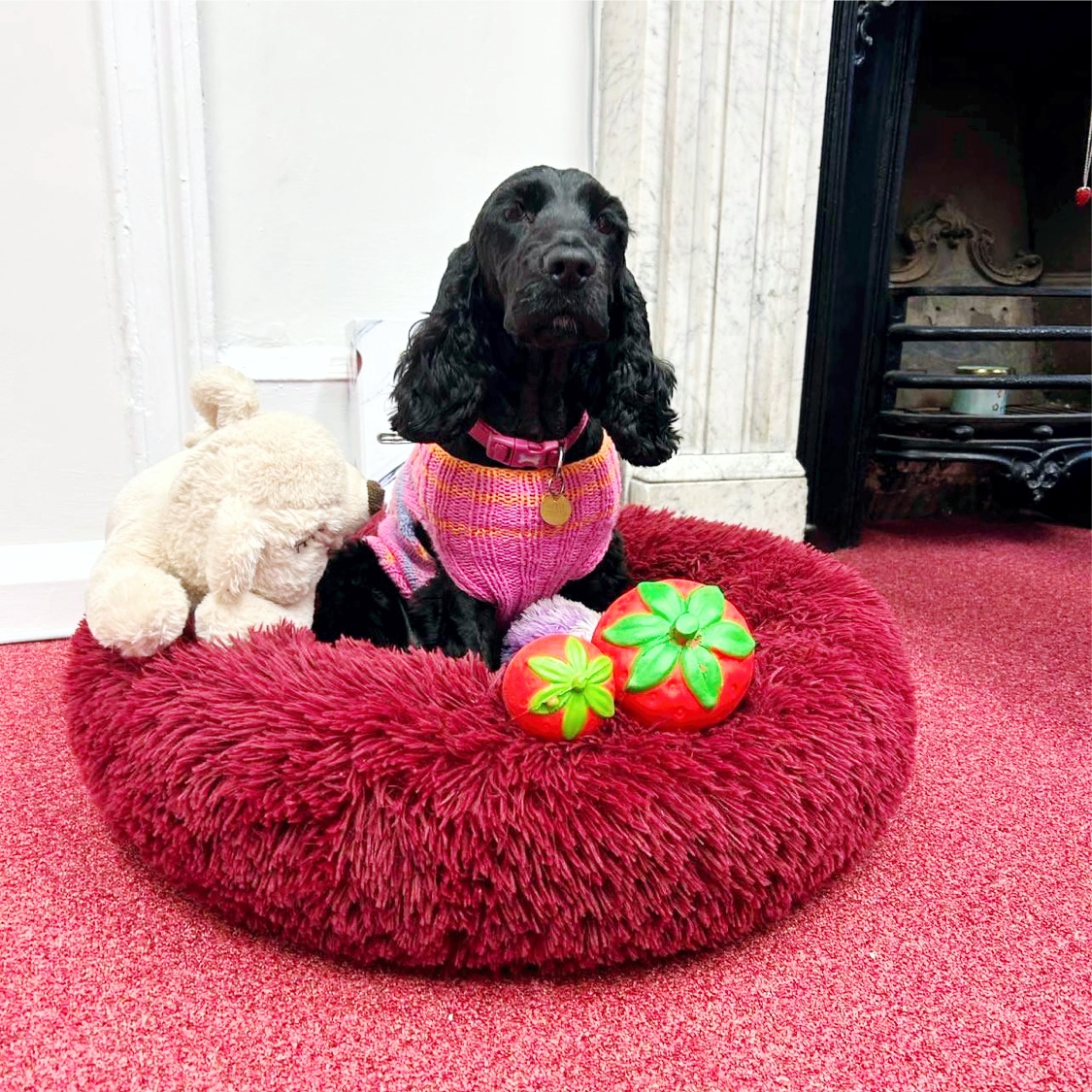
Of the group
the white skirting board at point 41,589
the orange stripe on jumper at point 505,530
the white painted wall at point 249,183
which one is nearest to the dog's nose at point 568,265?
the orange stripe on jumper at point 505,530

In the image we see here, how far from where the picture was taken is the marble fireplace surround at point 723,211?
160cm

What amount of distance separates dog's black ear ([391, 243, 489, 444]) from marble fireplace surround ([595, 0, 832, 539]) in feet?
2.76

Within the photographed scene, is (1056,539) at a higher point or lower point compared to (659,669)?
lower

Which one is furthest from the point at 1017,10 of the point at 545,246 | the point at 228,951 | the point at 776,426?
the point at 228,951

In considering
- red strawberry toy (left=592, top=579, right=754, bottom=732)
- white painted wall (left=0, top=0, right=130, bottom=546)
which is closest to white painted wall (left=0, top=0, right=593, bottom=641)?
white painted wall (left=0, top=0, right=130, bottom=546)

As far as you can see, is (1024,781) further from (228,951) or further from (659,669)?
(228,951)

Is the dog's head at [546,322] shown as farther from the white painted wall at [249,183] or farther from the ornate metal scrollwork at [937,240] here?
the ornate metal scrollwork at [937,240]

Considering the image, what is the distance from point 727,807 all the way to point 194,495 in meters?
0.58

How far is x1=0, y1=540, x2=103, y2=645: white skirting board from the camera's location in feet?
4.57

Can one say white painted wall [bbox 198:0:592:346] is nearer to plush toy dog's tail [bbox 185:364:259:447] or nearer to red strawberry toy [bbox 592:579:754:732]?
plush toy dog's tail [bbox 185:364:259:447]

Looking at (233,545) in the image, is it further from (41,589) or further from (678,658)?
(41,589)

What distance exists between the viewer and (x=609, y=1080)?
56 centimetres

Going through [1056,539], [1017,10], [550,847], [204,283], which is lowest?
[1056,539]

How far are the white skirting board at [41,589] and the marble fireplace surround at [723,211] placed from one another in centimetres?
106
